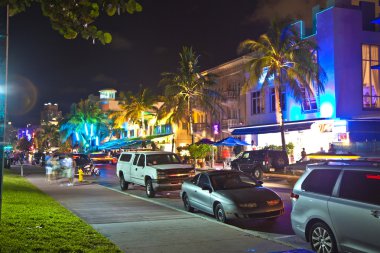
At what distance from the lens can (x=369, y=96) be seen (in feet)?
117

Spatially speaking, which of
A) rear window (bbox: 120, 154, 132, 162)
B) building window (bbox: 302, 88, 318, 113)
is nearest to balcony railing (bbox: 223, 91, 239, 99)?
building window (bbox: 302, 88, 318, 113)

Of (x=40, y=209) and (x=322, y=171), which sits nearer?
(x=322, y=171)

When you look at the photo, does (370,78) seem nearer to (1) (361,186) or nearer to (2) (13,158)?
(1) (361,186)

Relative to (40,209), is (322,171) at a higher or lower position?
higher

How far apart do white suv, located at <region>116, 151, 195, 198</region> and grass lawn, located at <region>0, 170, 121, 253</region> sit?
215 inches

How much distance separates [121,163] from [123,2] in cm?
1779

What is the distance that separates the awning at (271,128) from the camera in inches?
1415

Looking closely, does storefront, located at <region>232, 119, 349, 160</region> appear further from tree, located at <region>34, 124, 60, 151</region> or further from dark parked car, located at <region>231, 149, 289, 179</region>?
tree, located at <region>34, 124, 60, 151</region>

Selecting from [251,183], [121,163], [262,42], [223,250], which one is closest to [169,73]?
[262,42]

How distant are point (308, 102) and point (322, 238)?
3063cm

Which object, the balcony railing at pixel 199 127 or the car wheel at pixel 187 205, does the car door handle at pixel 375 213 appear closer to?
the car wheel at pixel 187 205

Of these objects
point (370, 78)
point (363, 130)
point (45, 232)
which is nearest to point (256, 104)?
point (370, 78)

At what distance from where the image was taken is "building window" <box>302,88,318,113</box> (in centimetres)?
3661

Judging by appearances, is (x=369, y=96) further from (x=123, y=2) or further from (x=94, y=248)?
(x=123, y=2)
